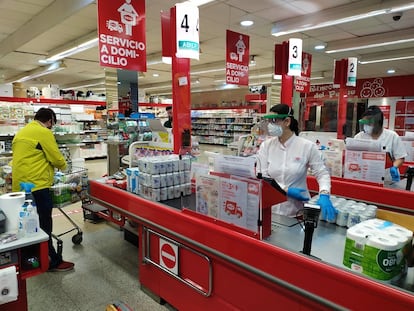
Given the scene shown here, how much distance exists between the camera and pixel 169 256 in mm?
2723

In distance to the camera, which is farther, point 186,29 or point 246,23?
point 246,23

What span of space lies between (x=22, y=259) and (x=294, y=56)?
6144 millimetres

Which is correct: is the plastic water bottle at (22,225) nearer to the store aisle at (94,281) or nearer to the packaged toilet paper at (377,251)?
the store aisle at (94,281)

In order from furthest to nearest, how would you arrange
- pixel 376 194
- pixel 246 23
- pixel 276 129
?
pixel 246 23, pixel 376 194, pixel 276 129

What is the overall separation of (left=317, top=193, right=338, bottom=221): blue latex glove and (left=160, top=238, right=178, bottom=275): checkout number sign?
1.23m

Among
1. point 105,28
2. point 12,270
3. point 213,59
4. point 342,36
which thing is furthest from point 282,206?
point 213,59

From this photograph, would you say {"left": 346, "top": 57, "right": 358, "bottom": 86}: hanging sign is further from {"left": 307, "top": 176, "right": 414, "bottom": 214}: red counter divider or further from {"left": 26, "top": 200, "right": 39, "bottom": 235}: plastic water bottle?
{"left": 26, "top": 200, "right": 39, "bottom": 235}: plastic water bottle

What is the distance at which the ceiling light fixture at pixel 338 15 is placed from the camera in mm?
5165

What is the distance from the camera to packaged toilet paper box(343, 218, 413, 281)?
55.4 inches

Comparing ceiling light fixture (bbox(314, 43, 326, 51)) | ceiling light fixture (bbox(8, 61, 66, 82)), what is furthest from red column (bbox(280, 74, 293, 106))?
ceiling light fixture (bbox(8, 61, 66, 82))

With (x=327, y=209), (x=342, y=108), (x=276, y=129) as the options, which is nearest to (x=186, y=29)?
(x=276, y=129)

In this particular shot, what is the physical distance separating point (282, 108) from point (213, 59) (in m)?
9.52

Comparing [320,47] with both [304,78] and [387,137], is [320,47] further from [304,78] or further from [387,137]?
[387,137]

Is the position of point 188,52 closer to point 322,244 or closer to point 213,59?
point 322,244
